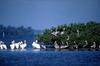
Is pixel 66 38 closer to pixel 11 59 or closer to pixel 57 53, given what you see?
pixel 57 53

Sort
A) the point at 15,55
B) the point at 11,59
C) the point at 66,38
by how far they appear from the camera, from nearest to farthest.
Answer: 1. the point at 11,59
2. the point at 15,55
3. the point at 66,38

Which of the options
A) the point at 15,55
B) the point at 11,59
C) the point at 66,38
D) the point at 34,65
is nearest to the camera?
the point at 34,65

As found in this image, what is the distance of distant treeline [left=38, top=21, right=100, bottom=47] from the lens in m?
25.3

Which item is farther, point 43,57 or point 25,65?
point 43,57

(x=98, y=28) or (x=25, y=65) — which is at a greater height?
(x=98, y=28)

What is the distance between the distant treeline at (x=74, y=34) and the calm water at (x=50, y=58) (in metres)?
3.23

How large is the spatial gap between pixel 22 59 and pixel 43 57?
1.06m

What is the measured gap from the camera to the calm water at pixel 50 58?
18281mm

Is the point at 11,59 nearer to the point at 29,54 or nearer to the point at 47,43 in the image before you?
the point at 29,54

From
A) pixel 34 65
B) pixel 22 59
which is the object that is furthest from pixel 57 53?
pixel 34 65

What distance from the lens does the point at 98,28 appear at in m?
26.7

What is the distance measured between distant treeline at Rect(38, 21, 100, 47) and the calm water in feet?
10.6

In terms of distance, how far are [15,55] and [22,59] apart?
1.28 metres

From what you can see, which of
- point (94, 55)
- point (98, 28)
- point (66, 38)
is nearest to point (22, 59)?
point (94, 55)
